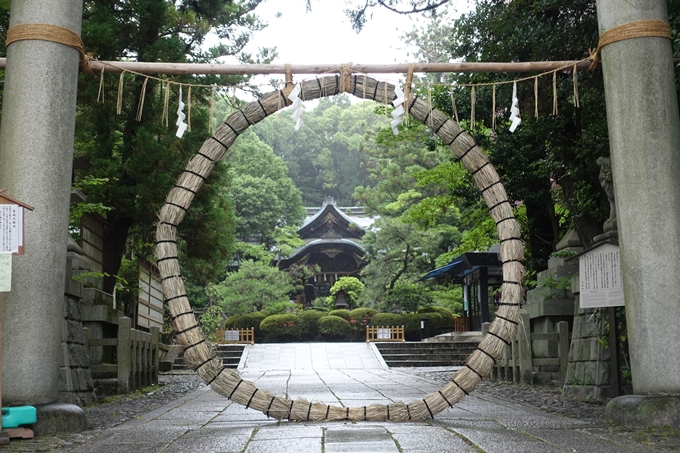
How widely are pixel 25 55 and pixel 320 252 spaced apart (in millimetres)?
29633

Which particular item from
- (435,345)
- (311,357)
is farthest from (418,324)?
(311,357)

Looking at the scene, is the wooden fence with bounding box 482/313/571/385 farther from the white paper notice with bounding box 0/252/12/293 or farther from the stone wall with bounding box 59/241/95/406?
the white paper notice with bounding box 0/252/12/293

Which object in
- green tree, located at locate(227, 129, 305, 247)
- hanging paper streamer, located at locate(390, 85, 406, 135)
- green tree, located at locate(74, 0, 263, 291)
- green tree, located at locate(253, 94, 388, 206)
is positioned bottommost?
hanging paper streamer, located at locate(390, 85, 406, 135)

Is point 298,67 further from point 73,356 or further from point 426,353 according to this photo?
point 426,353

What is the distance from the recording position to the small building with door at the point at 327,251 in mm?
34000

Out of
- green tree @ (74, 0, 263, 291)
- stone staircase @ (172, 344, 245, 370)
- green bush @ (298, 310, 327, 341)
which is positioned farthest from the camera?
green bush @ (298, 310, 327, 341)

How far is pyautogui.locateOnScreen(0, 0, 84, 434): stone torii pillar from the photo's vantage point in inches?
192

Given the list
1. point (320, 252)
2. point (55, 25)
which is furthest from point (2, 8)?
point (320, 252)

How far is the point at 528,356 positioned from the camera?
9555mm

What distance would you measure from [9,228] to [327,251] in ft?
98.4

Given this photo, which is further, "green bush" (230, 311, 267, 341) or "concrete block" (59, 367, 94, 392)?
"green bush" (230, 311, 267, 341)

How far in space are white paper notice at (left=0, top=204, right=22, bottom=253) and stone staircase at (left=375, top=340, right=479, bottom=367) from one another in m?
15.0

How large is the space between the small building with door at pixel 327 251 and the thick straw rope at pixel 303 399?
27.5m

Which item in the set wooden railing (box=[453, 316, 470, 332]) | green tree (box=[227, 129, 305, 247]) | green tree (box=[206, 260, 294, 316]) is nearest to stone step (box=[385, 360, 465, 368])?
wooden railing (box=[453, 316, 470, 332])
